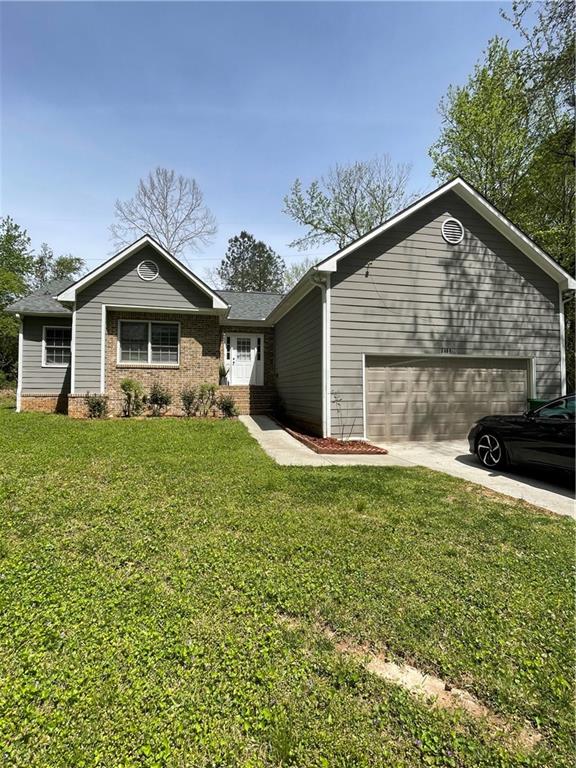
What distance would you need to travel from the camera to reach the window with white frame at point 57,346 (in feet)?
45.4

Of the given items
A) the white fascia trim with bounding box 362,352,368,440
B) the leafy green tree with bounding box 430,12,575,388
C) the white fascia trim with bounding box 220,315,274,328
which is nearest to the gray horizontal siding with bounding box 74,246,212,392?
the white fascia trim with bounding box 220,315,274,328

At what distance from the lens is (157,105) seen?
10.4m

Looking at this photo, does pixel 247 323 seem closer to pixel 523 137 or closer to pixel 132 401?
pixel 132 401

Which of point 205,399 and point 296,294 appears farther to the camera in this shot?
point 205,399

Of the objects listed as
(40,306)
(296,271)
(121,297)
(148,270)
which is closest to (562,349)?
(148,270)

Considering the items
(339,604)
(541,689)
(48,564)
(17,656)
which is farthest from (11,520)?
Answer: (541,689)

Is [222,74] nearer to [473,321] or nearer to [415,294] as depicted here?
[415,294]

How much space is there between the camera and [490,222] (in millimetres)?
9977

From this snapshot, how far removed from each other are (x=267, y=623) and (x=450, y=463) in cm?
580

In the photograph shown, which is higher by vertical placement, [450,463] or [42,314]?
[42,314]

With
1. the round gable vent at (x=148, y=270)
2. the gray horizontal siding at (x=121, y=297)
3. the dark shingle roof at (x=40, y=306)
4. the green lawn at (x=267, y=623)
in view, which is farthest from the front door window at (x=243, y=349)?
the green lawn at (x=267, y=623)

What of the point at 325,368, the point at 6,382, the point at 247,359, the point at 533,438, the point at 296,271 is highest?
the point at 296,271

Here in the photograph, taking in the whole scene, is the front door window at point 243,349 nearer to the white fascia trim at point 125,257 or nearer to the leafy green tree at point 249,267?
the white fascia trim at point 125,257

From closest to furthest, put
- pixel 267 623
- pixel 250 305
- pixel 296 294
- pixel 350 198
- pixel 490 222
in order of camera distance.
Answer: pixel 267 623 → pixel 490 222 → pixel 296 294 → pixel 250 305 → pixel 350 198
